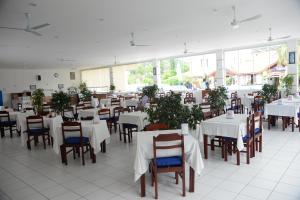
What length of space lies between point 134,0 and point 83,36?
3.61 m

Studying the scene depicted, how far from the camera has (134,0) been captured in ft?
14.8

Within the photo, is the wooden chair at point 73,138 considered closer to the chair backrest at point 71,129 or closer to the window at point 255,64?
the chair backrest at point 71,129

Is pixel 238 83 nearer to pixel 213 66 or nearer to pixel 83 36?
pixel 213 66

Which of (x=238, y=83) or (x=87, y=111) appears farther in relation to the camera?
(x=238, y=83)

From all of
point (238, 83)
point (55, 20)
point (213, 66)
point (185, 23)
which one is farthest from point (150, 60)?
point (55, 20)

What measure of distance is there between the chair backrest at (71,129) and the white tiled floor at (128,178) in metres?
0.57

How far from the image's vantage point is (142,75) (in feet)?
58.1

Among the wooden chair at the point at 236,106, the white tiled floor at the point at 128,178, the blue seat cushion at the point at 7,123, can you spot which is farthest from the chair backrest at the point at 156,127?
the blue seat cushion at the point at 7,123

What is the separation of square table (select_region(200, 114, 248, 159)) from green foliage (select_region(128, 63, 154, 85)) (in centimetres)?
1224

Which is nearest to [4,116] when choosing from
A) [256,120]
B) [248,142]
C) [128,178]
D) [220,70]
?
[128,178]

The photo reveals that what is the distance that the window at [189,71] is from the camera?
14.1 meters

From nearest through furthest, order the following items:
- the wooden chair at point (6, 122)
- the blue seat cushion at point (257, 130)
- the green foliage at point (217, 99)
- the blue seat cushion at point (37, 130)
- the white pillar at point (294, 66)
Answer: the blue seat cushion at point (257, 130) < the blue seat cushion at point (37, 130) < the green foliage at point (217, 99) < the wooden chair at point (6, 122) < the white pillar at point (294, 66)

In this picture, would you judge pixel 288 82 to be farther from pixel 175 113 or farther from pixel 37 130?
pixel 37 130

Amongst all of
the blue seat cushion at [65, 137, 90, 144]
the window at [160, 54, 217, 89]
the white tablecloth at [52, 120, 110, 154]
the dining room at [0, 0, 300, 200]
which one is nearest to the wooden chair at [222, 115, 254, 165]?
the dining room at [0, 0, 300, 200]
